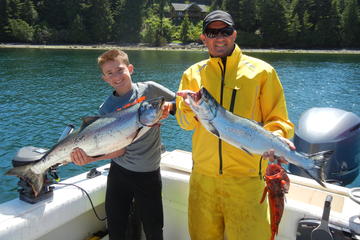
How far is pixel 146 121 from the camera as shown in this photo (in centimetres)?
333

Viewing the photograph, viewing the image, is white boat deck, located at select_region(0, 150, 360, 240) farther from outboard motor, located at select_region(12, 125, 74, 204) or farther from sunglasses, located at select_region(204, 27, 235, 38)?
sunglasses, located at select_region(204, 27, 235, 38)

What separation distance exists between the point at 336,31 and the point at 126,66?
309 feet

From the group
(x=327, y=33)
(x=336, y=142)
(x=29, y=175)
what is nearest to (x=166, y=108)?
(x=29, y=175)

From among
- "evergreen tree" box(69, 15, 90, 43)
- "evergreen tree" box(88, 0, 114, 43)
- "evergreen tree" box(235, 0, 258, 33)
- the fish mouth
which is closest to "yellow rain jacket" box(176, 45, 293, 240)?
the fish mouth

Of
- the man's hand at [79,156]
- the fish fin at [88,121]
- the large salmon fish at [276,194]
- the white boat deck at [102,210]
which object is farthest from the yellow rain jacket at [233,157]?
the man's hand at [79,156]

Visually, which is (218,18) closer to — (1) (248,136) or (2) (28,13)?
(1) (248,136)

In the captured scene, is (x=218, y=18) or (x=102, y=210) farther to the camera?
(x=102, y=210)

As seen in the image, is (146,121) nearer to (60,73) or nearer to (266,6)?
(60,73)

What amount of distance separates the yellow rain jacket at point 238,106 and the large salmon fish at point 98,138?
45cm

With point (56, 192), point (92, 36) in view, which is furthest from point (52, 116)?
point (92, 36)

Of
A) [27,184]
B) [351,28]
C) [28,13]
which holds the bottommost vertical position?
[27,184]

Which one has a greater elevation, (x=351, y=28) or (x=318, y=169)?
(x=351, y=28)

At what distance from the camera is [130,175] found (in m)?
3.76

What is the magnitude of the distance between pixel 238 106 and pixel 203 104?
58 cm
